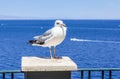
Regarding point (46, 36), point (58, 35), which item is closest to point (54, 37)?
point (58, 35)

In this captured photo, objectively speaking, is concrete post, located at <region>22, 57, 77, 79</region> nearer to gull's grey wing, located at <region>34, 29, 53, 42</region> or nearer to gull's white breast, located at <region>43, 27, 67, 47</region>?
gull's white breast, located at <region>43, 27, 67, 47</region>

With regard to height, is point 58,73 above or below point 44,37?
below

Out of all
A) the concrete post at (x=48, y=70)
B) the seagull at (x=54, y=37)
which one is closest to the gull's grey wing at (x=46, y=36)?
the seagull at (x=54, y=37)

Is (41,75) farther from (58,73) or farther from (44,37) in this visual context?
(44,37)

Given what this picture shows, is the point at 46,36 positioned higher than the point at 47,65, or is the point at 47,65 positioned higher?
the point at 46,36

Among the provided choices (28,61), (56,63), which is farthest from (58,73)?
(28,61)

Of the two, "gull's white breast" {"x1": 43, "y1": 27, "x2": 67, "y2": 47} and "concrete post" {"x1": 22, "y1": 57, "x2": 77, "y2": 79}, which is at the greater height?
"gull's white breast" {"x1": 43, "y1": 27, "x2": 67, "y2": 47}

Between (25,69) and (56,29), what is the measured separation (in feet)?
2.51

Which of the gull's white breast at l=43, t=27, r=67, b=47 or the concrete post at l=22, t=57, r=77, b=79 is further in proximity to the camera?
the gull's white breast at l=43, t=27, r=67, b=47

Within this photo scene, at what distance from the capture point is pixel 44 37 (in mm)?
5973

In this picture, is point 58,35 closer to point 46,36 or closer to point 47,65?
point 46,36

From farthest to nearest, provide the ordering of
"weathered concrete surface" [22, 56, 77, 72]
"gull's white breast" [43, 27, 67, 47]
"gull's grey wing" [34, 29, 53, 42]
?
"gull's grey wing" [34, 29, 53, 42], "gull's white breast" [43, 27, 67, 47], "weathered concrete surface" [22, 56, 77, 72]

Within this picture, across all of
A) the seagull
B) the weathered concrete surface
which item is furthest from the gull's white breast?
the weathered concrete surface

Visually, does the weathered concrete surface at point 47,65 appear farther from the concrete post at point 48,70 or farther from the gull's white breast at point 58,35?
the gull's white breast at point 58,35
